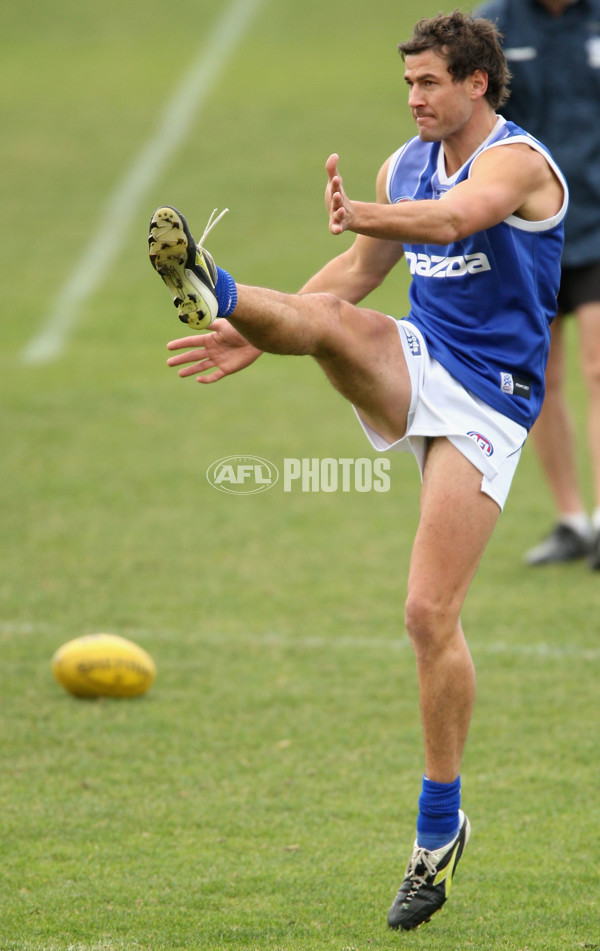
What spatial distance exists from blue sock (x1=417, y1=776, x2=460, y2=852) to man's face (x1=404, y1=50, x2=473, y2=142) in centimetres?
176

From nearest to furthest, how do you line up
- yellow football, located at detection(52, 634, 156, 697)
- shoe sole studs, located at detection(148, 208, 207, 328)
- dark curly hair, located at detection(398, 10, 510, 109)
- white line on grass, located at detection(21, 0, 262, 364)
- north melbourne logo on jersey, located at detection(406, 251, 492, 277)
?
shoe sole studs, located at detection(148, 208, 207, 328) → dark curly hair, located at detection(398, 10, 510, 109) → north melbourne logo on jersey, located at detection(406, 251, 492, 277) → yellow football, located at detection(52, 634, 156, 697) → white line on grass, located at detection(21, 0, 262, 364)

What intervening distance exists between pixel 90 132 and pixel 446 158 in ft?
52.8

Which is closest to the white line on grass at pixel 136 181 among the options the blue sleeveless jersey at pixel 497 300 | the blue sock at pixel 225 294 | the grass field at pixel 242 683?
the grass field at pixel 242 683

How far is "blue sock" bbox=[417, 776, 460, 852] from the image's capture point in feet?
11.5

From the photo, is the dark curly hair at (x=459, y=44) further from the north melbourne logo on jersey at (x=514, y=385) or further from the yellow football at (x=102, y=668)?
the yellow football at (x=102, y=668)

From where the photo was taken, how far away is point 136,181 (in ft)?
56.1

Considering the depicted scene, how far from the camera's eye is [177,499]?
306 inches

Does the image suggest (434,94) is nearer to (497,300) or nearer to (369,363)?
(497,300)

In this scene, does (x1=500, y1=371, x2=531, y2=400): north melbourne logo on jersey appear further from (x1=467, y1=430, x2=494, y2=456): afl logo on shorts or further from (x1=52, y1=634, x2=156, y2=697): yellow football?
(x1=52, y1=634, x2=156, y2=697): yellow football

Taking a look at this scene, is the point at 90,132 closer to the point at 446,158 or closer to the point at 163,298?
the point at 163,298

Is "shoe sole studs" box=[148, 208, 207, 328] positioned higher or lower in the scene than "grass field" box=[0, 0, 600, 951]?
higher

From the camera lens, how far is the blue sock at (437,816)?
3.49 metres

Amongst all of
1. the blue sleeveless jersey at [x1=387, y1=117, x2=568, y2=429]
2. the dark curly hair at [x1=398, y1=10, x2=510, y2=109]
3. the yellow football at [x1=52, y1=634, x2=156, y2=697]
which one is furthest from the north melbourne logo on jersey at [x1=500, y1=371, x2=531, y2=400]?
the yellow football at [x1=52, y1=634, x2=156, y2=697]

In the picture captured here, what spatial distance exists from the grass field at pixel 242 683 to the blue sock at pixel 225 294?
1.59 m
